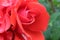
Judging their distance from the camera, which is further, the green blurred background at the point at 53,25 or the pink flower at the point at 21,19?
the green blurred background at the point at 53,25

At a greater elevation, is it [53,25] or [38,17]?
[38,17]

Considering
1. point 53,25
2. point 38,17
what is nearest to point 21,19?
point 38,17

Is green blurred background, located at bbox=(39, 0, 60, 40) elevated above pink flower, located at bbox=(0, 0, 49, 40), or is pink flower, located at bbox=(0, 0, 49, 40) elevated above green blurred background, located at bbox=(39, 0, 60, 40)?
pink flower, located at bbox=(0, 0, 49, 40)

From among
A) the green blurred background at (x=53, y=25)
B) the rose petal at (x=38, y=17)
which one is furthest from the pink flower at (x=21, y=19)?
the green blurred background at (x=53, y=25)

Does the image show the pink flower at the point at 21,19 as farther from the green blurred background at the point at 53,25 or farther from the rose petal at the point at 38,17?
the green blurred background at the point at 53,25

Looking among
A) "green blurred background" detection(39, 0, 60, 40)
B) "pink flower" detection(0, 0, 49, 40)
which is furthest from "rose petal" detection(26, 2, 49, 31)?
"green blurred background" detection(39, 0, 60, 40)

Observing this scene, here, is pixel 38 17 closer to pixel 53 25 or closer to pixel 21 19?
pixel 21 19

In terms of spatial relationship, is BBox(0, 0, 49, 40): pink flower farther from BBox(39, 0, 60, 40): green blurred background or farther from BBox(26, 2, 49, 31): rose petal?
BBox(39, 0, 60, 40): green blurred background

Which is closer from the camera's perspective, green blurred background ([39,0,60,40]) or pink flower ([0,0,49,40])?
pink flower ([0,0,49,40])

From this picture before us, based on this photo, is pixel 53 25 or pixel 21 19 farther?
pixel 53 25

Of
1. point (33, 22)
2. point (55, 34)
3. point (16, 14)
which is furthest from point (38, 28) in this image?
point (55, 34)

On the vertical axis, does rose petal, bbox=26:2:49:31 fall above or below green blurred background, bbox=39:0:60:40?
above

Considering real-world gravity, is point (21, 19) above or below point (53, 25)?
above
